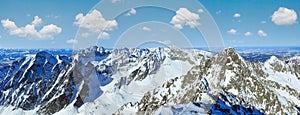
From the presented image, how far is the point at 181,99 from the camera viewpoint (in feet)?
463

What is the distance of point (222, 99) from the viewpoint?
110m

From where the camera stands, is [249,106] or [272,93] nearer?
[249,106]

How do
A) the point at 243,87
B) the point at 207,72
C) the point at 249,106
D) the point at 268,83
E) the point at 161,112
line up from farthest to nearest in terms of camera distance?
the point at 268,83, the point at 207,72, the point at 243,87, the point at 249,106, the point at 161,112

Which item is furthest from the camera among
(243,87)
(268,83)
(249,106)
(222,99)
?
(268,83)

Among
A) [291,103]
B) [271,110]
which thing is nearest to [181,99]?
[271,110]

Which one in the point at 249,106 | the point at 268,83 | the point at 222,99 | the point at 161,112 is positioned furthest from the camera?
the point at 268,83

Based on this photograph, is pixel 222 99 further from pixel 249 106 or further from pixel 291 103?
pixel 291 103

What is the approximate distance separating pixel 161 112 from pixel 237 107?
4298 cm

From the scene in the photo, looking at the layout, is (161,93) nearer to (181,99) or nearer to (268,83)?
(181,99)

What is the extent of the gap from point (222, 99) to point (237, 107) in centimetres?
965

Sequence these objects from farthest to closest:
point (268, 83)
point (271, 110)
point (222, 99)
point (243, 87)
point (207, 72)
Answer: point (268, 83) → point (207, 72) → point (243, 87) → point (271, 110) → point (222, 99)

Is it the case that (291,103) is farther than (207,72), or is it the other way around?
(207,72)

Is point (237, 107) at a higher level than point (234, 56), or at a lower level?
lower

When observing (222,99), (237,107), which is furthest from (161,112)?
(237,107)
